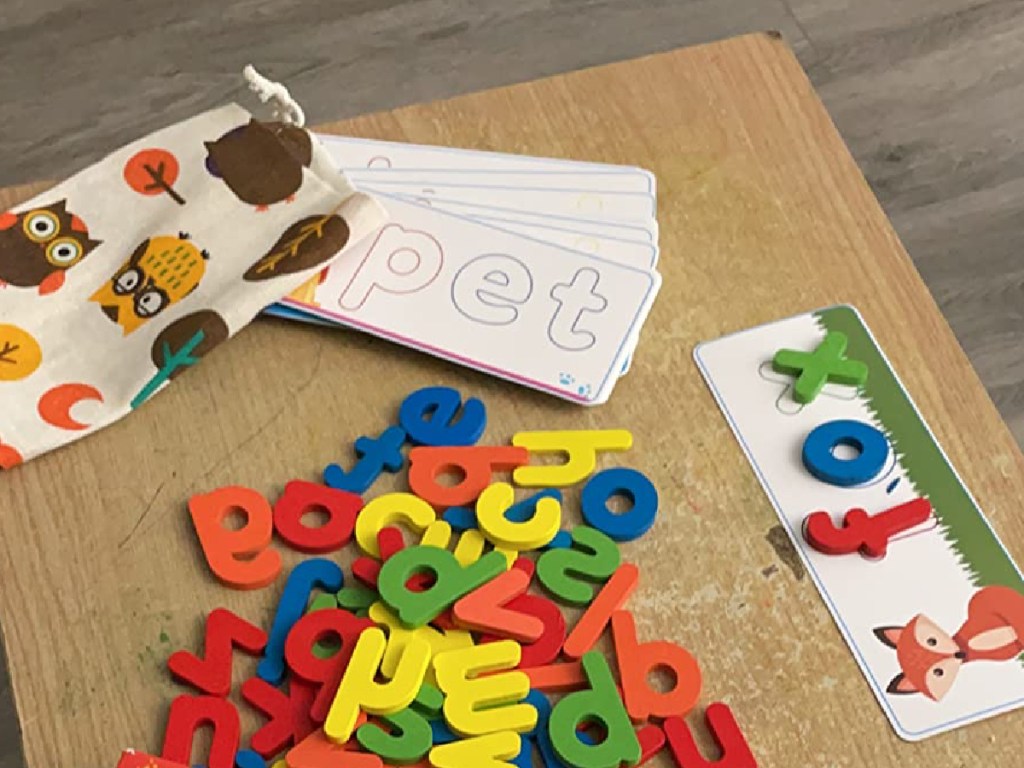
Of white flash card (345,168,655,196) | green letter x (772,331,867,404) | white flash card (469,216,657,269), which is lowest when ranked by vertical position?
green letter x (772,331,867,404)

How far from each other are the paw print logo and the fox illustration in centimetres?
13

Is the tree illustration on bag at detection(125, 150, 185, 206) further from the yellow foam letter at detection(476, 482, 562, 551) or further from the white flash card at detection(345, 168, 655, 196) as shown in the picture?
the yellow foam letter at detection(476, 482, 562, 551)

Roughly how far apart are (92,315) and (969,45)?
1162 mm

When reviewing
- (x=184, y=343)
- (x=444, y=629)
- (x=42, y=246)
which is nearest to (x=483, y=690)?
(x=444, y=629)

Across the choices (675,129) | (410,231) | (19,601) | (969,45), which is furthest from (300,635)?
(969,45)

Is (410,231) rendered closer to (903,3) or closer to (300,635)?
(300,635)

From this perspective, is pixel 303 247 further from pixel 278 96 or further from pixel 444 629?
pixel 444 629

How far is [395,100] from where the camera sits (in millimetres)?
1470

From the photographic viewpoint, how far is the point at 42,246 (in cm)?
76

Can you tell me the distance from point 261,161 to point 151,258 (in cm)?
9

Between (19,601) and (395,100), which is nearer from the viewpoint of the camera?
(19,601)

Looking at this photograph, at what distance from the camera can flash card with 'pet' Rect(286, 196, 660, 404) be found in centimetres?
73

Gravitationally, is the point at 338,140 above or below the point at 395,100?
below

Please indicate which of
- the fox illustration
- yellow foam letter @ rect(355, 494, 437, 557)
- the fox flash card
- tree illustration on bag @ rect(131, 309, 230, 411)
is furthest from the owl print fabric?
the fox illustration
